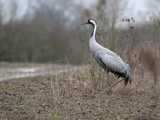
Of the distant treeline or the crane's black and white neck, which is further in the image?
the distant treeline

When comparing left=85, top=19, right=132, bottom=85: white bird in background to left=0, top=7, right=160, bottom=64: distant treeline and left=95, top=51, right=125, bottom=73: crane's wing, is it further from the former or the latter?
left=0, top=7, right=160, bottom=64: distant treeline

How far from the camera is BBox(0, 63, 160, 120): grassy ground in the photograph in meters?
11.5

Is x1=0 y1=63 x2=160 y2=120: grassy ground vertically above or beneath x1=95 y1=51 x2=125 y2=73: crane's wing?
beneath

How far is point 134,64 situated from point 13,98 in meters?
3.35

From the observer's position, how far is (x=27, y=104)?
1269cm

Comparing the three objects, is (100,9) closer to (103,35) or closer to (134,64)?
(103,35)

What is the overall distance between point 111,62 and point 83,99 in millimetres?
1370

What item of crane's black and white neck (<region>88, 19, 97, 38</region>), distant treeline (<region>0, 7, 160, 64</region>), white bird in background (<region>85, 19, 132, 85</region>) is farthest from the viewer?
distant treeline (<region>0, 7, 160, 64</region>)

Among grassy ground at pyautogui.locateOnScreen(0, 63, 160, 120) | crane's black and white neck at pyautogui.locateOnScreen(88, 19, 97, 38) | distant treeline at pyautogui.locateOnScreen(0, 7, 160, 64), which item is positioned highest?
distant treeline at pyautogui.locateOnScreen(0, 7, 160, 64)

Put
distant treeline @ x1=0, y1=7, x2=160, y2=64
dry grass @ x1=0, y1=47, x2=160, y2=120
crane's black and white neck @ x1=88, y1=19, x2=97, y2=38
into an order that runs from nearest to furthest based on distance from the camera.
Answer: dry grass @ x1=0, y1=47, x2=160, y2=120, crane's black and white neck @ x1=88, y1=19, x2=97, y2=38, distant treeline @ x1=0, y1=7, x2=160, y2=64

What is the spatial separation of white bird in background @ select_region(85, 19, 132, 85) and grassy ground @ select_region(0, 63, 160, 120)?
0.40 metres

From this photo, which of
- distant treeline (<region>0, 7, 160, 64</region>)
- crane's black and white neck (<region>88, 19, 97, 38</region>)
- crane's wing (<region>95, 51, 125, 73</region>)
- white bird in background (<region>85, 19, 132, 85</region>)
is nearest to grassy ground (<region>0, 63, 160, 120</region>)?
white bird in background (<region>85, 19, 132, 85</region>)

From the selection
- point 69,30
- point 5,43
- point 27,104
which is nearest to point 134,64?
point 27,104

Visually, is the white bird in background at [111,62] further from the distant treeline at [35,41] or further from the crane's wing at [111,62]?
the distant treeline at [35,41]
